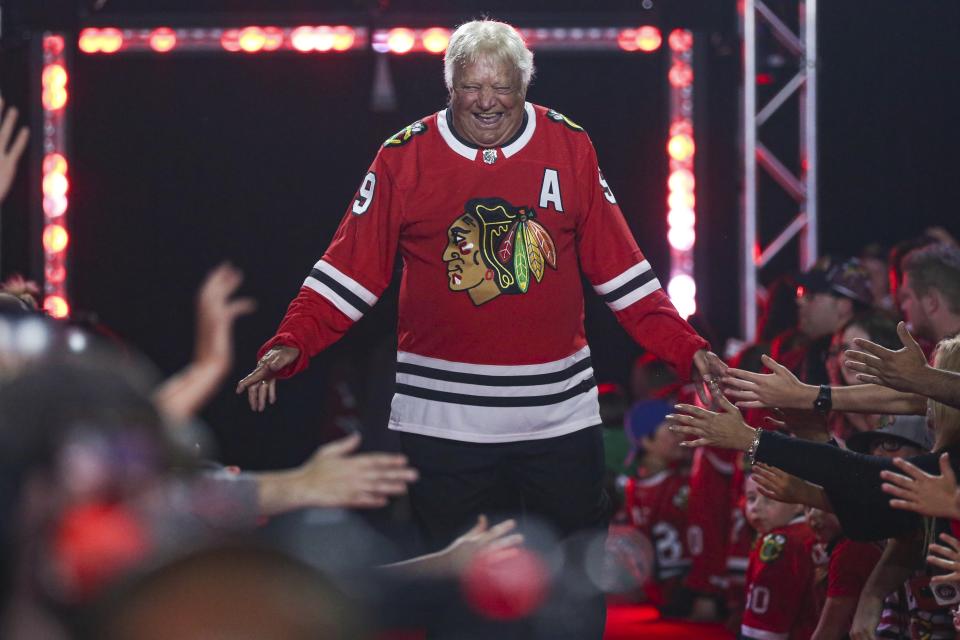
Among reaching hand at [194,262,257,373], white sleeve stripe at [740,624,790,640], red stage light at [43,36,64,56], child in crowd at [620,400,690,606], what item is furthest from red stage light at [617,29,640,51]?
reaching hand at [194,262,257,373]

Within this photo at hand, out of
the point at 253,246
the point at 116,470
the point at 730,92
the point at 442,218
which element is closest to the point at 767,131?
the point at 730,92

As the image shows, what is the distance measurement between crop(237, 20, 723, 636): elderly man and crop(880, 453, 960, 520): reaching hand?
2.07 ft

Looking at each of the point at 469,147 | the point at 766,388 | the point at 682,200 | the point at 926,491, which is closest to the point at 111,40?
the point at 682,200

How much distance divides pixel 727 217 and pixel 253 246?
2540 millimetres

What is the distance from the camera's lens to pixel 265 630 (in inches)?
39.7

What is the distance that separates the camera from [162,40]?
6785 millimetres

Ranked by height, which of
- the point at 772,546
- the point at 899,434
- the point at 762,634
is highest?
the point at 899,434

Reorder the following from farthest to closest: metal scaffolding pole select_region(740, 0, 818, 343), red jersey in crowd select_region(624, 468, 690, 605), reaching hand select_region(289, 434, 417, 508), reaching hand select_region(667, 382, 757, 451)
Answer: metal scaffolding pole select_region(740, 0, 818, 343) < red jersey in crowd select_region(624, 468, 690, 605) < reaching hand select_region(667, 382, 757, 451) < reaching hand select_region(289, 434, 417, 508)

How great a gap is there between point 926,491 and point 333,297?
1.38 metres

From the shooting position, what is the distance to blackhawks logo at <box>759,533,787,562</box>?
395cm

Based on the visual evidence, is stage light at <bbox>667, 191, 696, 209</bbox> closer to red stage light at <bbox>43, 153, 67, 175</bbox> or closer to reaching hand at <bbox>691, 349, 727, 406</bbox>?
red stage light at <bbox>43, 153, 67, 175</bbox>

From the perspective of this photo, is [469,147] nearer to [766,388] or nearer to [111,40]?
[766,388]

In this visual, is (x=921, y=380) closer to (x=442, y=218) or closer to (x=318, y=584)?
(x=442, y=218)

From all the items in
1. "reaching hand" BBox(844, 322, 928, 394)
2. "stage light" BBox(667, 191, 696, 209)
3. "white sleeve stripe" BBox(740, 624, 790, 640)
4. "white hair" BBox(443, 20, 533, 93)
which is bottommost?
"white sleeve stripe" BBox(740, 624, 790, 640)
